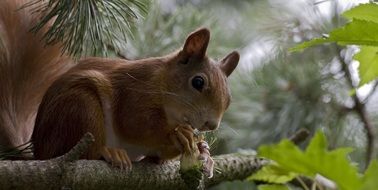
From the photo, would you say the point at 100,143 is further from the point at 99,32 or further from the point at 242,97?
the point at 242,97

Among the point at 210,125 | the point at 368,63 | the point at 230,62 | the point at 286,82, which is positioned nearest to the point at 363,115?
the point at 286,82

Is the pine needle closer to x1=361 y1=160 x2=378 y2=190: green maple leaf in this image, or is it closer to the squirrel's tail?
the squirrel's tail

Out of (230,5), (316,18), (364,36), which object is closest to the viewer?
(364,36)

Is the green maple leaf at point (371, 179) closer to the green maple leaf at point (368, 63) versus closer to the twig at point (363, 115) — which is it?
the green maple leaf at point (368, 63)

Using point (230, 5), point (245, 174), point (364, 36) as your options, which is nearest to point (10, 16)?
point (245, 174)

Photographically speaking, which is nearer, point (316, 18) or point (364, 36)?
point (364, 36)

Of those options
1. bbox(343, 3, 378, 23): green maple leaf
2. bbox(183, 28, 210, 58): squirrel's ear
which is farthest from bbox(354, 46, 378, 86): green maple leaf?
bbox(183, 28, 210, 58): squirrel's ear
